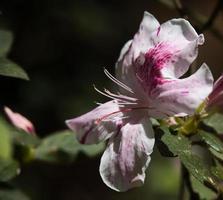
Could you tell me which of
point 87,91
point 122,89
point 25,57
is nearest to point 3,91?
point 25,57

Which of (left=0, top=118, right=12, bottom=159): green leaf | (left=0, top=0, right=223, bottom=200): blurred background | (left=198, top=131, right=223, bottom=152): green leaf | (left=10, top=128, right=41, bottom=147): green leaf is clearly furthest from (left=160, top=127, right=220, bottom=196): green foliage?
(left=0, top=0, right=223, bottom=200): blurred background

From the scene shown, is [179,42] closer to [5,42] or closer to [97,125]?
[97,125]

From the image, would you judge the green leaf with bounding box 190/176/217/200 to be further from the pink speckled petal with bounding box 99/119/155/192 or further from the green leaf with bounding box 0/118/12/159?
the green leaf with bounding box 0/118/12/159

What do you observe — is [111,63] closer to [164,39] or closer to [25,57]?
[25,57]

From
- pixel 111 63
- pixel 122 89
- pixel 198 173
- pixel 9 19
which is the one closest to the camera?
pixel 198 173

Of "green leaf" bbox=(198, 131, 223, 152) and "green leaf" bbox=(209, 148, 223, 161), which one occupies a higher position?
"green leaf" bbox=(198, 131, 223, 152)

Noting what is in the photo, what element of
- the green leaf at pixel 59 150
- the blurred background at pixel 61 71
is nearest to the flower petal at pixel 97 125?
the green leaf at pixel 59 150

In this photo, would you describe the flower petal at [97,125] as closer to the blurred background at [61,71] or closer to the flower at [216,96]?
the flower at [216,96]
